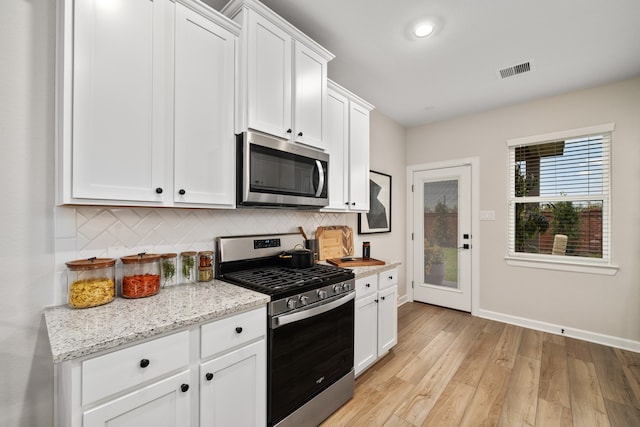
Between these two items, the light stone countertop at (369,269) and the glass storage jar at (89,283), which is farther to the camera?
the light stone countertop at (369,269)

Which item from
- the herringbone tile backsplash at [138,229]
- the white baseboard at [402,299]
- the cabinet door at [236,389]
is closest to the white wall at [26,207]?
the herringbone tile backsplash at [138,229]

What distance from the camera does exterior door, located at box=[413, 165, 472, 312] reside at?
12.7 feet

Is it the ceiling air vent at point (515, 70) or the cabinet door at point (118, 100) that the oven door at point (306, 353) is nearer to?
the cabinet door at point (118, 100)

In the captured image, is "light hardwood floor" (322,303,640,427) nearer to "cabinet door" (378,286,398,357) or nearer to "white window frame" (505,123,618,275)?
"cabinet door" (378,286,398,357)

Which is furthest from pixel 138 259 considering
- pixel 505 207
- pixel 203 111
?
pixel 505 207

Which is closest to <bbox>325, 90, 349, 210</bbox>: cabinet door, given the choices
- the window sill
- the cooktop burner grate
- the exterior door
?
the cooktop burner grate

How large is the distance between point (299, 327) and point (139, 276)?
0.92m

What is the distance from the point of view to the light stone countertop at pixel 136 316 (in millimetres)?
926

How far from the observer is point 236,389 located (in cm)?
134

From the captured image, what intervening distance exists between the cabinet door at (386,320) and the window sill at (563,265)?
6.57ft

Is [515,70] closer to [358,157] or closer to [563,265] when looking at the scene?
[358,157]

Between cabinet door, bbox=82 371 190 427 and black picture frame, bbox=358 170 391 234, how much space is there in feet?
8.22

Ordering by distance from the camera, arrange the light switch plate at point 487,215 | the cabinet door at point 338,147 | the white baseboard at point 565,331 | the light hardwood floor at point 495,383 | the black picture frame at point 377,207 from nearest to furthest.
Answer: the light hardwood floor at point 495,383
the cabinet door at point 338,147
the white baseboard at point 565,331
the black picture frame at point 377,207
the light switch plate at point 487,215

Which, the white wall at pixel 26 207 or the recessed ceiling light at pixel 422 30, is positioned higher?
the recessed ceiling light at pixel 422 30
